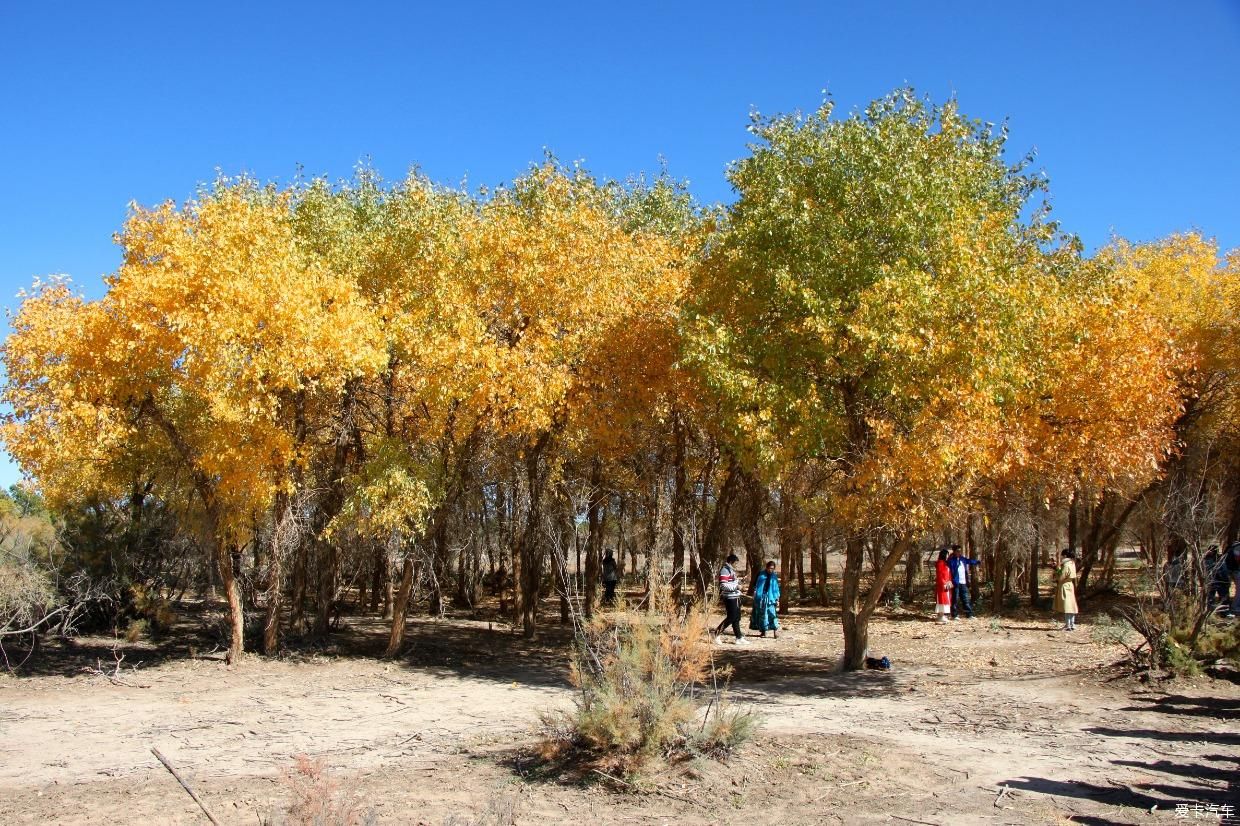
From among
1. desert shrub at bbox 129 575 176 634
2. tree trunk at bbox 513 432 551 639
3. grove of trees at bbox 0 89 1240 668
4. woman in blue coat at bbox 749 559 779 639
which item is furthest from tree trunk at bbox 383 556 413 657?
woman in blue coat at bbox 749 559 779 639

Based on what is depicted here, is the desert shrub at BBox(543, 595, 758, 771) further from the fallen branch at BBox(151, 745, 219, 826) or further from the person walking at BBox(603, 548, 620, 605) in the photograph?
the person walking at BBox(603, 548, 620, 605)

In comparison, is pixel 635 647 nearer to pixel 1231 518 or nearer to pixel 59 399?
pixel 59 399

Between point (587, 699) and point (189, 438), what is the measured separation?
963cm

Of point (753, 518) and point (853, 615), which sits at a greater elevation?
point (753, 518)

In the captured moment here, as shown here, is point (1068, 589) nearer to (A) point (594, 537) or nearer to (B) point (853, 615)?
(B) point (853, 615)

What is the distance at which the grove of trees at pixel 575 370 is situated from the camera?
11.1 meters

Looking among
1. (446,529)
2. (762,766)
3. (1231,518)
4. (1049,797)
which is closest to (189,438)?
(446,529)

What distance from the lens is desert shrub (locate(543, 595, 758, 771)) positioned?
7285 millimetres

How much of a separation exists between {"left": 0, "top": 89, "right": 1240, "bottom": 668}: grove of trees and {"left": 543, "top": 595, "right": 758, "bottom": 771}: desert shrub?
0.59 metres

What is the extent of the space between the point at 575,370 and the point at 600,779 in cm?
835

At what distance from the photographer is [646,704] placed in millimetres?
7301

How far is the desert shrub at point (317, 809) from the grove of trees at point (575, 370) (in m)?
3.06

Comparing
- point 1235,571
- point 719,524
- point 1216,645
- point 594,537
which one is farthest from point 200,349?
point 1235,571

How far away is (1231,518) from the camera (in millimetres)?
20703
